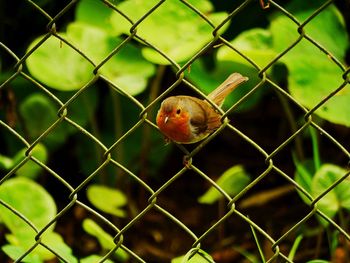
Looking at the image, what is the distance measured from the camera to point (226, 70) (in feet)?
9.31

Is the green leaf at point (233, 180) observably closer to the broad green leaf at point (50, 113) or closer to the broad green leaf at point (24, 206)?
the broad green leaf at point (24, 206)

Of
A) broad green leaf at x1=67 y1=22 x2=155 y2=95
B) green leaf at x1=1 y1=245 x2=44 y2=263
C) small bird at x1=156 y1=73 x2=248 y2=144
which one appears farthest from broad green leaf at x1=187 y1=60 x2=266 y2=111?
green leaf at x1=1 y1=245 x2=44 y2=263

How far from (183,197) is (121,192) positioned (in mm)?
451

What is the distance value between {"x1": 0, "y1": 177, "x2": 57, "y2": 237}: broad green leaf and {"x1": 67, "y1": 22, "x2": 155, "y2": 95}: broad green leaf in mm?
522

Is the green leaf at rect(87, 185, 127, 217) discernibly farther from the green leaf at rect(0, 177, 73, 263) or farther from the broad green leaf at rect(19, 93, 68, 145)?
the green leaf at rect(0, 177, 73, 263)

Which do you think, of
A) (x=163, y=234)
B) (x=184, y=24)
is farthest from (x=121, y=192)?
(x=184, y=24)

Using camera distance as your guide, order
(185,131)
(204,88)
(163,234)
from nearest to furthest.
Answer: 1. (185,131)
2. (204,88)
3. (163,234)

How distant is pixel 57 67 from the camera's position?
275 centimetres

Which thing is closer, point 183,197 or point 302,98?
point 302,98

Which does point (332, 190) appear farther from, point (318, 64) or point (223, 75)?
point (223, 75)

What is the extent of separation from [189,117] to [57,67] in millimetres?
736

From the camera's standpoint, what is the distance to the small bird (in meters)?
2.16

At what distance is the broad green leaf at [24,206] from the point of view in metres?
2.44

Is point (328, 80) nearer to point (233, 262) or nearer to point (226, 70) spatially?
point (226, 70)
